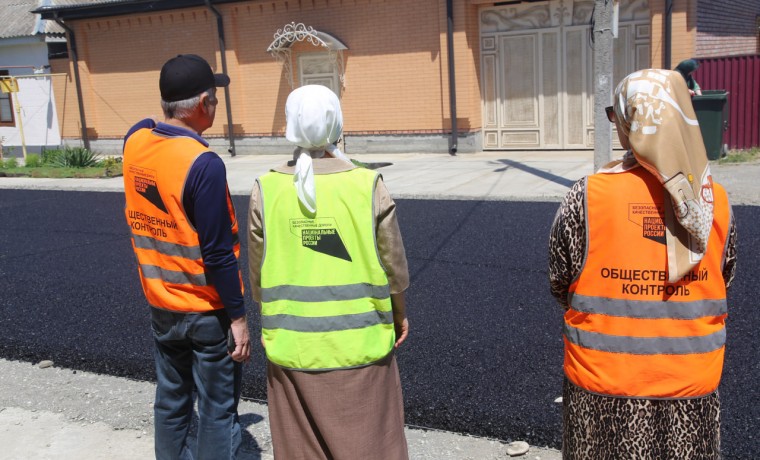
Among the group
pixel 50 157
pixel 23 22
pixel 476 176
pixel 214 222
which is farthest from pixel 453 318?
pixel 23 22

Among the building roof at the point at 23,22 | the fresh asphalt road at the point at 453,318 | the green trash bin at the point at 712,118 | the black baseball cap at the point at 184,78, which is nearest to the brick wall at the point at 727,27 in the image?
the green trash bin at the point at 712,118

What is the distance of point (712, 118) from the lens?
523 inches

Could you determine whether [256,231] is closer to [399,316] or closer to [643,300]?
[399,316]

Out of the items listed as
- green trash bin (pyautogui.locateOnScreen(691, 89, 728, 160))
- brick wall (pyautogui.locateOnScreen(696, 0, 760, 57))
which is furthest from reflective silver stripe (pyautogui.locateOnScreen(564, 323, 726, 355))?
brick wall (pyautogui.locateOnScreen(696, 0, 760, 57))

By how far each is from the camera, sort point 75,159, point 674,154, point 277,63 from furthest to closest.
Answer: point 277,63
point 75,159
point 674,154

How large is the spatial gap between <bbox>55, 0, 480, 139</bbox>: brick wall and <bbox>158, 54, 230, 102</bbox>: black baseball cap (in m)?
14.1

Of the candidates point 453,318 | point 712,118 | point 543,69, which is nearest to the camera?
point 453,318

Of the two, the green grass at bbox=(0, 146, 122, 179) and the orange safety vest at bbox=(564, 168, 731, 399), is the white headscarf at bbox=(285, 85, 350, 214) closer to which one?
the orange safety vest at bbox=(564, 168, 731, 399)

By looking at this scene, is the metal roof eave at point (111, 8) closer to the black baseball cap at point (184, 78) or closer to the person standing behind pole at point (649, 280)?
the black baseball cap at point (184, 78)

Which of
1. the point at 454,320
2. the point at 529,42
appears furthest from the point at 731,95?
the point at 454,320

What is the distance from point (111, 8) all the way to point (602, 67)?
1498cm

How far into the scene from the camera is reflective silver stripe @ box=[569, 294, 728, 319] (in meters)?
2.26

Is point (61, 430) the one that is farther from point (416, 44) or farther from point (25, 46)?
point (25, 46)

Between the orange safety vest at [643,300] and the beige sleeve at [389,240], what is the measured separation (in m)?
0.65
